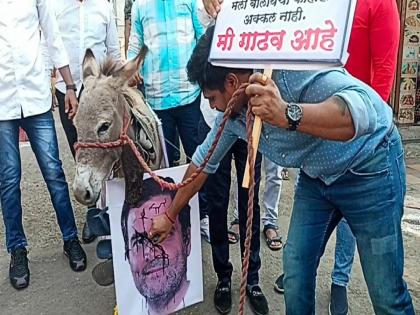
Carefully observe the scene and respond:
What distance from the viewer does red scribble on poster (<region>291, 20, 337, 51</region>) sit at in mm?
1534

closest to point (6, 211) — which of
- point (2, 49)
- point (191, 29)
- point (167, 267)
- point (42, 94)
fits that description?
point (42, 94)

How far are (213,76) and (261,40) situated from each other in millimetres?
324

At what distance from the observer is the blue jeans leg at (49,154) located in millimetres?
3490

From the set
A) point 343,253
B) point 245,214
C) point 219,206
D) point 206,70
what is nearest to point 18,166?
point 219,206

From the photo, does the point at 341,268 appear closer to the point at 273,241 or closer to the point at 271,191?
the point at 273,241

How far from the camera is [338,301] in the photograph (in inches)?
123

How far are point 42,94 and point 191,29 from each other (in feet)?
3.48

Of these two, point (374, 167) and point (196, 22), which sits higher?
point (196, 22)

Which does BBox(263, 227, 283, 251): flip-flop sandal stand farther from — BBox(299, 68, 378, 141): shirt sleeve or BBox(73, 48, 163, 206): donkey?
BBox(299, 68, 378, 141): shirt sleeve

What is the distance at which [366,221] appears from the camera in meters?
2.02

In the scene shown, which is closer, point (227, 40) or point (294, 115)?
point (294, 115)

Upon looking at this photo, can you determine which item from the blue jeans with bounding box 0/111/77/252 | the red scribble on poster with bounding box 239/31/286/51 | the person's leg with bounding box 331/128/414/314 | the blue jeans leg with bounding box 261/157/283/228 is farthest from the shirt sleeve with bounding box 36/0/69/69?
the person's leg with bounding box 331/128/414/314

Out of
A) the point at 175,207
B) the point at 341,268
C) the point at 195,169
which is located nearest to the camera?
the point at 195,169

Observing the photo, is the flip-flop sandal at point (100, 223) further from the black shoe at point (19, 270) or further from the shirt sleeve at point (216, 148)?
the black shoe at point (19, 270)
